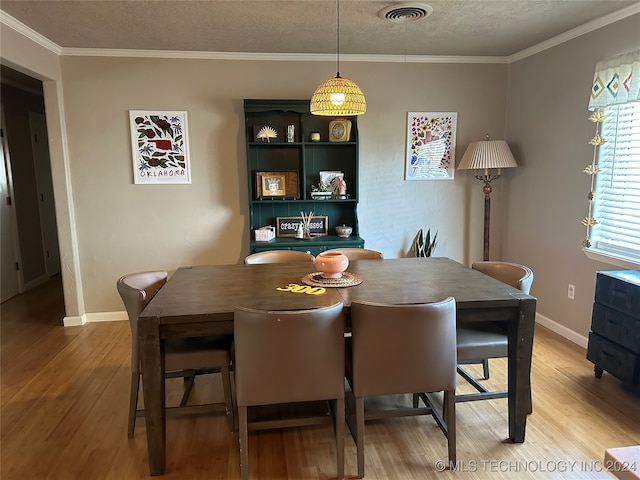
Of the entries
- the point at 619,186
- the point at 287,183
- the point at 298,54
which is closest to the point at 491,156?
the point at 619,186

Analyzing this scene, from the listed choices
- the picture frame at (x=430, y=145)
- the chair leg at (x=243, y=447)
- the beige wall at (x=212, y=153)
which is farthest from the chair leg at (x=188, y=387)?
the picture frame at (x=430, y=145)

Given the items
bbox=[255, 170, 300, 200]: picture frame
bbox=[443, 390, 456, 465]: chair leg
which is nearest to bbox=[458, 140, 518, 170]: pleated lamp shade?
bbox=[255, 170, 300, 200]: picture frame

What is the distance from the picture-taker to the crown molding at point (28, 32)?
9.19ft

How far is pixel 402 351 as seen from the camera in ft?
5.94

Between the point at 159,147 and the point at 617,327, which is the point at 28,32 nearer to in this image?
the point at 159,147

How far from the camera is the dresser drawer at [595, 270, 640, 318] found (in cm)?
246

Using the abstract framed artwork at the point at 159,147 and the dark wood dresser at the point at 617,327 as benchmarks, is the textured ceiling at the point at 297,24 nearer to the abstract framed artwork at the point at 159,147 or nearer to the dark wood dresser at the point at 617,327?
the abstract framed artwork at the point at 159,147

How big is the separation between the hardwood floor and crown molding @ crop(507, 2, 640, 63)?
7.82ft

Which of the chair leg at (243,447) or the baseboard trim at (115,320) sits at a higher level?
the chair leg at (243,447)

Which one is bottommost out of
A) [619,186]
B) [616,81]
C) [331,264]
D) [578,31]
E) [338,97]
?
[331,264]

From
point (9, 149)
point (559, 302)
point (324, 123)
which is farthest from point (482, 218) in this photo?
point (9, 149)

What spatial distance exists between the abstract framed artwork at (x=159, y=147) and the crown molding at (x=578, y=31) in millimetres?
3123

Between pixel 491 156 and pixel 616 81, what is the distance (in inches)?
42.1

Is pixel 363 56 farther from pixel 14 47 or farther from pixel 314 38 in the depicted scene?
pixel 14 47
